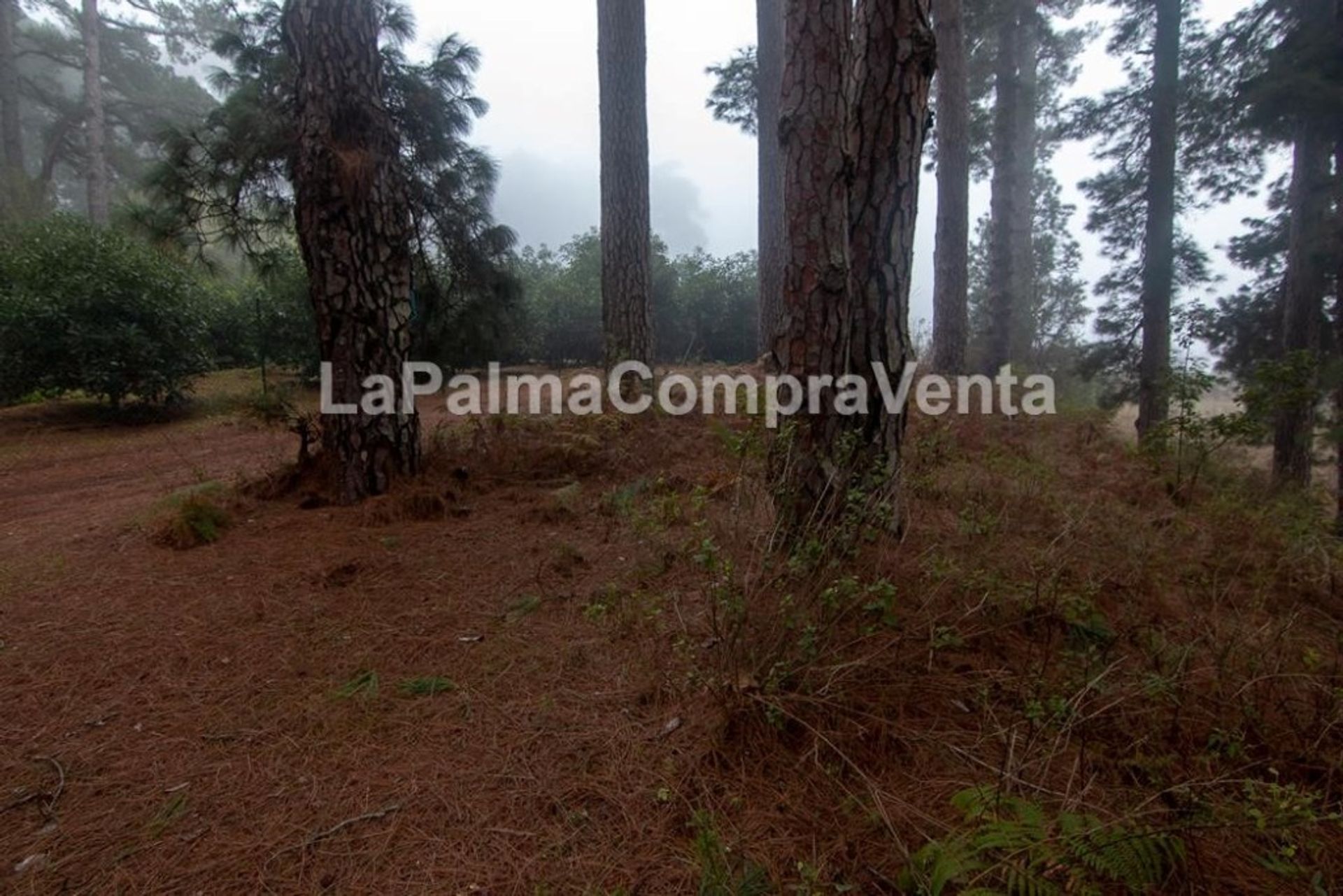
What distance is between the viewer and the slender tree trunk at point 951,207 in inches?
302

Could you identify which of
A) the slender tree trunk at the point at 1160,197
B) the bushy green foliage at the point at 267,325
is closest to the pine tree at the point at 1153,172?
the slender tree trunk at the point at 1160,197

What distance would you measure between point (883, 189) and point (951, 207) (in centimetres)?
630

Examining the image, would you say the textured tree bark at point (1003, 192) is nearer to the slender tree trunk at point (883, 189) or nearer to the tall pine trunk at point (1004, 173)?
the tall pine trunk at point (1004, 173)

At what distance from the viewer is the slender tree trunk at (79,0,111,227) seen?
44.9 ft

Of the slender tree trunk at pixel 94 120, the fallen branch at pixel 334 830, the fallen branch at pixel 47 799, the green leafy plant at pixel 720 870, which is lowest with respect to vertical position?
the fallen branch at pixel 334 830

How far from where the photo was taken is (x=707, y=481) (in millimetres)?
3514

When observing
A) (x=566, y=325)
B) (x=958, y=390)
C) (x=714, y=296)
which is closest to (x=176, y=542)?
(x=958, y=390)

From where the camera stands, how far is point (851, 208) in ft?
8.24

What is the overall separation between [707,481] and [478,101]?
16.8 feet

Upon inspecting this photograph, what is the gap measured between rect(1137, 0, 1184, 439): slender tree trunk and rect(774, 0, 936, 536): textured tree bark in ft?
19.3

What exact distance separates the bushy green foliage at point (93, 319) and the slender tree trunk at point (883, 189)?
25.7 feet

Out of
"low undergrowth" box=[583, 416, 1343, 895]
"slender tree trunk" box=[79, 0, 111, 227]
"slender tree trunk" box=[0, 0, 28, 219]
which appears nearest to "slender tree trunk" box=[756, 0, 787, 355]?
"low undergrowth" box=[583, 416, 1343, 895]

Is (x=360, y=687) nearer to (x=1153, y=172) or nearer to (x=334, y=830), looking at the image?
(x=334, y=830)

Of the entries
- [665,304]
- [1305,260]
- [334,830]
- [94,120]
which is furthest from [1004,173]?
[94,120]
